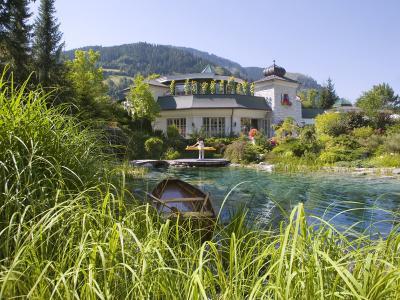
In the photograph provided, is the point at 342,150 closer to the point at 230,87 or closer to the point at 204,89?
the point at 230,87

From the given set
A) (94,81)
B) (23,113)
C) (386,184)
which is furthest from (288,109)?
(23,113)

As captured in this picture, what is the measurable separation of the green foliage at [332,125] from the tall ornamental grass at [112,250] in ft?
Result: 75.3

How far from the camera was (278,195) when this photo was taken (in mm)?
10562

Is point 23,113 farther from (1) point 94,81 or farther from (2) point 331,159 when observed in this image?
(1) point 94,81

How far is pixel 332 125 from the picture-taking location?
2445cm

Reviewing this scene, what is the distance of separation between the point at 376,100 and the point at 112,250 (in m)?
40.7

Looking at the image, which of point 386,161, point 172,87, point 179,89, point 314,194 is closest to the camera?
point 314,194

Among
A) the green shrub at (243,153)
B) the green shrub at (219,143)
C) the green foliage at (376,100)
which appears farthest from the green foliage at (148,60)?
the green shrub at (243,153)

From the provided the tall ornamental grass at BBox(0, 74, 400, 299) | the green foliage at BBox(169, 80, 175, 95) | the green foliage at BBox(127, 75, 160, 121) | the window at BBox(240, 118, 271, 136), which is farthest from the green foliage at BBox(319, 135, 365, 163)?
the tall ornamental grass at BBox(0, 74, 400, 299)

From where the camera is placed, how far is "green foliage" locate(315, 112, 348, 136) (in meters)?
24.4

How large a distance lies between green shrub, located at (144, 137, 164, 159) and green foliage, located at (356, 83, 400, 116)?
16200 mm

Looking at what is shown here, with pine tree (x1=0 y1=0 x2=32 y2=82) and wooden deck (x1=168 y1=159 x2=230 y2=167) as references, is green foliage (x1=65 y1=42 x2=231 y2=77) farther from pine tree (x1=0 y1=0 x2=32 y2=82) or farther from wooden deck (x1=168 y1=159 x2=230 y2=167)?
pine tree (x1=0 y1=0 x2=32 y2=82)

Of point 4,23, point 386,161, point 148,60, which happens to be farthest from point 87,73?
point 148,60

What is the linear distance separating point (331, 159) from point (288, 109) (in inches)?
648
